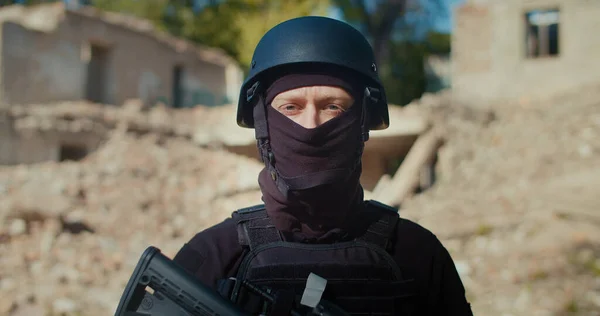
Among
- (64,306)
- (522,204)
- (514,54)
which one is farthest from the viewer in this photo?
(514,54)

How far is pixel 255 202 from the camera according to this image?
8.26 m

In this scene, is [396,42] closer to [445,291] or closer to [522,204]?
[522,204]

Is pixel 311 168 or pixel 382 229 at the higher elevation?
pixel 311 168

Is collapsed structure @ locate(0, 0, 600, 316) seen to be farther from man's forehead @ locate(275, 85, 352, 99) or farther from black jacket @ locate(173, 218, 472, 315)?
man's forehead @ locate(275, 85, 352, 99)

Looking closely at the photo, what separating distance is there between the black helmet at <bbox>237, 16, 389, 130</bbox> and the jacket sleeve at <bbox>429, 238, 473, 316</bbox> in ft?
1.51

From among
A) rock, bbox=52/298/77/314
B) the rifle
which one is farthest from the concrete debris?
the rifle

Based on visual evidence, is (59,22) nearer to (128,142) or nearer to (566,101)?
(128,142)

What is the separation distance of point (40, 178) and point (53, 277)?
446 cm

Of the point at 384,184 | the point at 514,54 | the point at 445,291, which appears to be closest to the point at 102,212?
the point at 384,184

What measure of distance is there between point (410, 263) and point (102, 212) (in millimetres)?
8114

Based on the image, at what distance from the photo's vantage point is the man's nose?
1.58 meters

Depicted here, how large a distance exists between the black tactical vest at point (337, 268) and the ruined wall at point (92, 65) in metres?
13.0

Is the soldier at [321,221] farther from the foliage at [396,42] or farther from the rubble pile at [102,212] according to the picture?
the foliage at [396,42]

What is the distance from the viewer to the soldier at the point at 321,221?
149 cm
